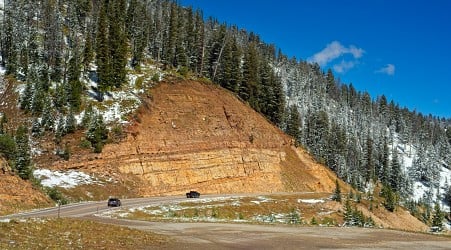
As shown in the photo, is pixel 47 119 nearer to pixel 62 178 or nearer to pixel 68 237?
pixel 62 178

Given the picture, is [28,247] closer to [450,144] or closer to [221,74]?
[221,74]

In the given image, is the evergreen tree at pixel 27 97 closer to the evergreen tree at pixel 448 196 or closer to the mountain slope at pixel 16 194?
the mountain slope at pixel 16 194

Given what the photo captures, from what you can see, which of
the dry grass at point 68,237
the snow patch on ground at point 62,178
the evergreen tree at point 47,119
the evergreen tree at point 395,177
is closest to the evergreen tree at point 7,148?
the snow patch on ground at point 62,178

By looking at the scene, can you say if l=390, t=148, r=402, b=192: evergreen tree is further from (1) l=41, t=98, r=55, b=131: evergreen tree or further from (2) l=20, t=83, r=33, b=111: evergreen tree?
(2) l=20, t=83, r=33, b=111: evergreen tree

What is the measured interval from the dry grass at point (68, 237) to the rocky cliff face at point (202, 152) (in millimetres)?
31613

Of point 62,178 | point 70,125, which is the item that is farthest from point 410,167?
point 62,178

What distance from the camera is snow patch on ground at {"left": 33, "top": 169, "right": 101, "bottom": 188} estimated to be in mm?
48594

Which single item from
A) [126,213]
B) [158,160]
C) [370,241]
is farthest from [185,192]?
[370,241]

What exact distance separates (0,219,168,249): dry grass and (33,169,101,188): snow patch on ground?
86.0 ft

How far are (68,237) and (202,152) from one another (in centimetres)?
4661

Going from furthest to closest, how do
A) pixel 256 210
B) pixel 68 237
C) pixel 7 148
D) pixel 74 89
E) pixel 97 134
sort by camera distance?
pixel 74 89
pixel 97 134
pixel 256 210
pixel 7 148
pixel 68 237

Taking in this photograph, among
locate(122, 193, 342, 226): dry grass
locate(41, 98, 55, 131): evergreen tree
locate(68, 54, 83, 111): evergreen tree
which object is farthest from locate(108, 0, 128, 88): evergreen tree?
locate(122, 193, 342, 226): dry grass

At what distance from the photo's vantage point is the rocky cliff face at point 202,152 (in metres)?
57.8

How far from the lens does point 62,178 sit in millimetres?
50094
